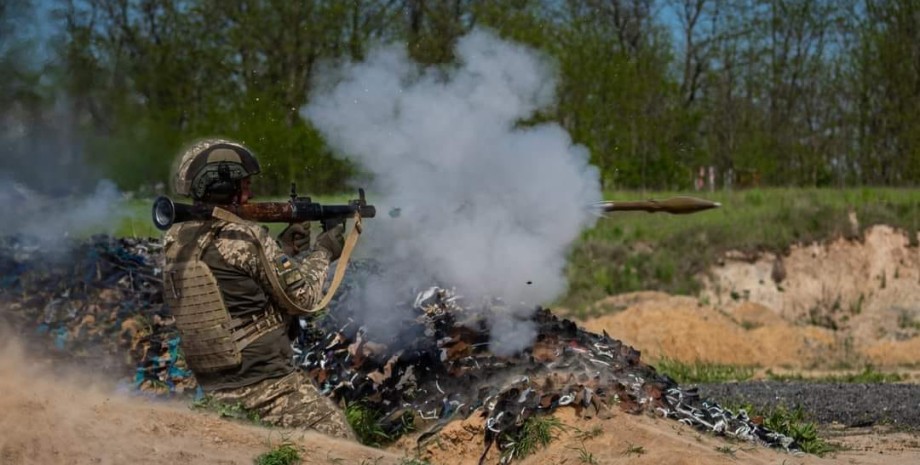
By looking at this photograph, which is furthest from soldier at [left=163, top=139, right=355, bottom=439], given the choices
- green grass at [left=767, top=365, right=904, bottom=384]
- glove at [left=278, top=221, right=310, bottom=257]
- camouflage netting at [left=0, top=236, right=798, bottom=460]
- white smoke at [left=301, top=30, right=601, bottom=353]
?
green grass at [left=767, top=365, right=904, bottom=384]

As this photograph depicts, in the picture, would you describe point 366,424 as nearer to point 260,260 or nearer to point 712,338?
point 260,260

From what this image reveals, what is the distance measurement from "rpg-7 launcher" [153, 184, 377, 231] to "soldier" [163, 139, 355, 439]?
9cm

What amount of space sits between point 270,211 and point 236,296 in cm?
62

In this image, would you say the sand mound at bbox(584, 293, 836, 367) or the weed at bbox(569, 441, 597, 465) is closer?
the weed at bbox(569, 441, 597, 465)

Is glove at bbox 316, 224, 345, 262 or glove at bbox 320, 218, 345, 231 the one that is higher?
glove at bbox 320, 218, 345, 231

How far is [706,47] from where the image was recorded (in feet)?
111

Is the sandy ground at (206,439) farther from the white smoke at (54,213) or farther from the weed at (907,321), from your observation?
the weed at (907,321)

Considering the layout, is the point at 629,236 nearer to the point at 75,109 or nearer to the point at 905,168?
the point at 905,168

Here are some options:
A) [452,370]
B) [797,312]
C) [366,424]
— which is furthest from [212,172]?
[797,312]

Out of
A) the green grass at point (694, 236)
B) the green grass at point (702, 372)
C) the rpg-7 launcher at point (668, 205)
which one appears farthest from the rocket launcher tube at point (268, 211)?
the green grass at point (694, 236)

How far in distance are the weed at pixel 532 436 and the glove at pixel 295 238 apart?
6.11 feet

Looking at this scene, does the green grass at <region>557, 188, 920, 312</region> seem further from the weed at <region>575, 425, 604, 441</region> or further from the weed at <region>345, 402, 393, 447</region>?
the weed at <region>575, 425, 604, 441</region>

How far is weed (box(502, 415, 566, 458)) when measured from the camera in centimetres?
770

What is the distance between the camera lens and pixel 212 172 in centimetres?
709
